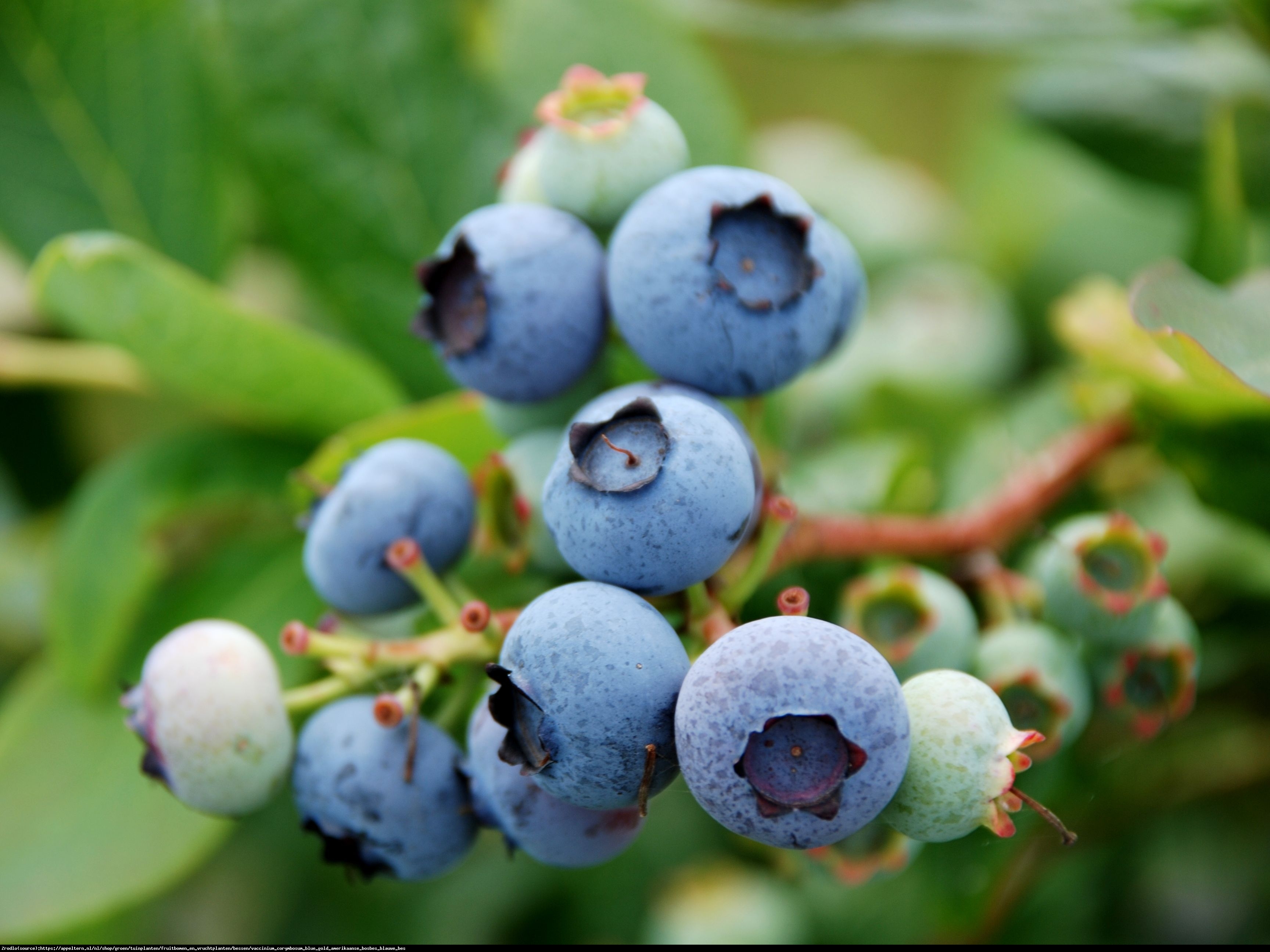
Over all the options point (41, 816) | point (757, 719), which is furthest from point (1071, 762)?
point (41, 816)

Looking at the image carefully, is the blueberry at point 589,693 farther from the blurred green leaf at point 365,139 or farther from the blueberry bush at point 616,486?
the blurred green leaf at point 365,139

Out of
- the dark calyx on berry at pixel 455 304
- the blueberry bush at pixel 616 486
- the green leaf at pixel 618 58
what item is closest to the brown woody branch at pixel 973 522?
the blueberry bush at pixel 616 486

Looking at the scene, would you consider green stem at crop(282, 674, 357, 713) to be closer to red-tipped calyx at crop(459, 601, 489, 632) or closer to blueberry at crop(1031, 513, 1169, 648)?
red-tipped calyx at crop(459, 601, 489, 632)

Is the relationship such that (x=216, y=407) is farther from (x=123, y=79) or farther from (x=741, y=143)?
(x=741, y=143)

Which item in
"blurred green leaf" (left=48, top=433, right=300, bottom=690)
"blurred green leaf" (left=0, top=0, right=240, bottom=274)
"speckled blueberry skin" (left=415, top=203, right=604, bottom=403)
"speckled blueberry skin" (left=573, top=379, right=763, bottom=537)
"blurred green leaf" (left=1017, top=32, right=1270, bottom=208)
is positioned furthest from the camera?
"blurred green leaf" (left=1017, top=32, right=1270, bottom=208)

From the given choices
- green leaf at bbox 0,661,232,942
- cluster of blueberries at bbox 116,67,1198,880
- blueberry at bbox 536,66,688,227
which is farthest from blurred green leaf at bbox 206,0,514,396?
green leaf at bbox 0,661,232,942

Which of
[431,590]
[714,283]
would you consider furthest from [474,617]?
[714,283]
